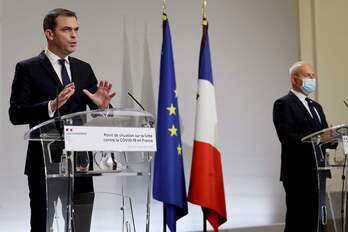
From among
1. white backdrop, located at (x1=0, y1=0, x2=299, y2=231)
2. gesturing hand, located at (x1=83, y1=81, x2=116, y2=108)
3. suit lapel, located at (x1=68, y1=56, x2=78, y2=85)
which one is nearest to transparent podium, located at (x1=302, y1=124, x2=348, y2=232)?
gesturing hand, located at (x1=83, y1=81, x2=116, y2=108)

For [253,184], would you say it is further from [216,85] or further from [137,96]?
[137,96]

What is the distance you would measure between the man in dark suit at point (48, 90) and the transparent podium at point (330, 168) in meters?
1.38

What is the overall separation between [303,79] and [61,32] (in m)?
2.07

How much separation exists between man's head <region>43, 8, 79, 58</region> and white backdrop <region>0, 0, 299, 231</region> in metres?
1.33

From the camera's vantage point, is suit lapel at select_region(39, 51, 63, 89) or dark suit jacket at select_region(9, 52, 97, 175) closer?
dark suit jacket at select_region(9, 52, 97, 175)

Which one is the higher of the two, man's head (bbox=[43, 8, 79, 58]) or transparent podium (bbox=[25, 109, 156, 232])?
man's head (bbox=[43, 8, 79, 58])

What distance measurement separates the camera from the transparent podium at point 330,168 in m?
3.15

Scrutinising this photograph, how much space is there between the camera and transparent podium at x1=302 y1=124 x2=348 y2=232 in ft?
10.3

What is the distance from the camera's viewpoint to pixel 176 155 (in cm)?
390

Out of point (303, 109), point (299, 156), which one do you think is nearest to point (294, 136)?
point (299, 156)

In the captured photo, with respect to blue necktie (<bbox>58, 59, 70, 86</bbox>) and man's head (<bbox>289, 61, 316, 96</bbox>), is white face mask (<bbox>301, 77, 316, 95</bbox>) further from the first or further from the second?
blue necktie (<bbox>58, 59, 70, 86</bbox>)

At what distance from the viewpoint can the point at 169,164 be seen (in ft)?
12.7

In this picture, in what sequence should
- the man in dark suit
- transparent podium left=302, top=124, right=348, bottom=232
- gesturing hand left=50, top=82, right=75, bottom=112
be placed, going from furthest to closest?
transparent podium left=302, top=124, right=348, bottom=232 < the man in dark suit < gesturing hand left=50, top=82, right=75, bottom=112

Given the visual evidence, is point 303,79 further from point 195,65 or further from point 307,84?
point 195,65
